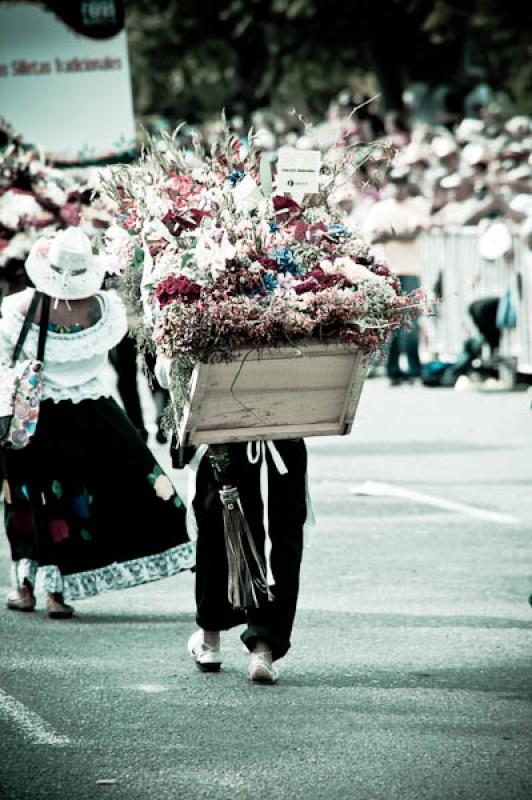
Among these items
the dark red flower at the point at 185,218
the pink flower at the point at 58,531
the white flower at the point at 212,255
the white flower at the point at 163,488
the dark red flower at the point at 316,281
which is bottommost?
the pink flower at the point at 58,531

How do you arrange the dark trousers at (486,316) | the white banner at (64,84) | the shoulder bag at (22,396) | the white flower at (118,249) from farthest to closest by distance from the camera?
the dark trousers at (486,316) < the white banner at (64,84) < the shoulder bag at (22,396) < the white flower at (118,249)

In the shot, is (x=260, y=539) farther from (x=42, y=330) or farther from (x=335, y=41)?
(x=335, y=41)

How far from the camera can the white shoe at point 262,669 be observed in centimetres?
659

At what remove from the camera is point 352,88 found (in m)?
54.7

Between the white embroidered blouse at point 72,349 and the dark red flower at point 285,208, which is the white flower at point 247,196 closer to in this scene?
the dark red flower at point 285,208

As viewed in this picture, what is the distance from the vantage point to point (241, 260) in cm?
611

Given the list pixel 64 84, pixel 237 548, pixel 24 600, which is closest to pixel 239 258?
pixel 237 548

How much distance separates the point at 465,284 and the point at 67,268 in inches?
407

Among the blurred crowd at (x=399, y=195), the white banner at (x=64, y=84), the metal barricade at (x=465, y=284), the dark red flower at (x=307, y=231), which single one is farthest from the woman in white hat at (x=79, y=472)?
the metal barricade at (x=465, y=284)

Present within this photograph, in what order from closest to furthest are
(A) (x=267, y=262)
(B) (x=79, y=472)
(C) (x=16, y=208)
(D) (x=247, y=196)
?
(A) (x=267, y=262) < (D) (x=247, y=196) < (B) (x=79, y=472) < (C) (x=16, y=208)

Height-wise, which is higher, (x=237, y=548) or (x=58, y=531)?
(x=237, y=548)

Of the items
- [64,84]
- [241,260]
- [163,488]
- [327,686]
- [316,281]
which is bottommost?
[327,686]

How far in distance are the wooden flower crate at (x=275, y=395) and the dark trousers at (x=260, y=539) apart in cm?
27

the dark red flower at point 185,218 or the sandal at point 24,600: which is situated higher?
the dark red flower at point 185,218
